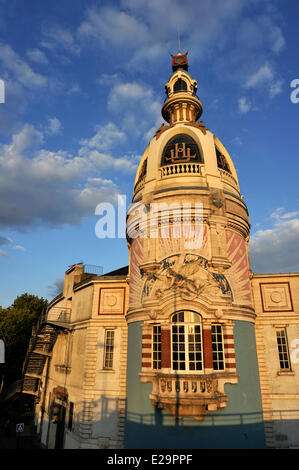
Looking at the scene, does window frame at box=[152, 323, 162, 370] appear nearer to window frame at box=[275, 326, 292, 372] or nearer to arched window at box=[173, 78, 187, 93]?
window frame at box=[275, 326, 292, 372]

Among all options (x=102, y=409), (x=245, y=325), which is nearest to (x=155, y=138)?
(x=245, y=325)

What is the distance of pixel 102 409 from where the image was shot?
19.0 metres

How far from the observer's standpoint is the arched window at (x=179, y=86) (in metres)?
27.3

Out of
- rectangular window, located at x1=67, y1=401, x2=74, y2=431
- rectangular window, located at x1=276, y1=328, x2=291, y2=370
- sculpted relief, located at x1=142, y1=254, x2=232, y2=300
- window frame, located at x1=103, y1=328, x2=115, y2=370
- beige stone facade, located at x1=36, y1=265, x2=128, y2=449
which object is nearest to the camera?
sculpted relief, located at x1=142, y1=254, x2=232, y2=300

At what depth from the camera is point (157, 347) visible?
56.1 ft

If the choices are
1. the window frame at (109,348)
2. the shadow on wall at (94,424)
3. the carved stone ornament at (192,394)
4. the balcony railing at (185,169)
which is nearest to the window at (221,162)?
the balcony railing at (185,169)

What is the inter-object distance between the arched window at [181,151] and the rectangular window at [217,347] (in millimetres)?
11774

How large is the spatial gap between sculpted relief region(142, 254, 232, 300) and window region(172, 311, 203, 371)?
1287mm

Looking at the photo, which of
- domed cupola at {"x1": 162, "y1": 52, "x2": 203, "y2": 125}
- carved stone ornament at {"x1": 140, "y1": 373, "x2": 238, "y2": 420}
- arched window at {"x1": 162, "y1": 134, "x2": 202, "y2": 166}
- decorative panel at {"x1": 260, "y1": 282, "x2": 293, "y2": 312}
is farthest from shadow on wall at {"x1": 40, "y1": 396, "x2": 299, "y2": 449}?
domed cupola at {"x1": 162, "y1": 52, "x2": 203, "y2": 125}

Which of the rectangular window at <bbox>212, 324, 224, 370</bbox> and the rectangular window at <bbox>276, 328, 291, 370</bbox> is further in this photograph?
the rectangular window at <bbox>276, 328, 291, 370</bbox>

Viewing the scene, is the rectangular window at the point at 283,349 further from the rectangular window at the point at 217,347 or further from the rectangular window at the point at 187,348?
the rectangular window at the point at 187,348

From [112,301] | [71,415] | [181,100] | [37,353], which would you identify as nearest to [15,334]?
[37,353]

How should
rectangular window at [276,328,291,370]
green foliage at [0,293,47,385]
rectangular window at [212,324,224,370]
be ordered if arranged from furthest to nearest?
green foliage at [0,293,47,385]
rectangular window at [276,328,291,370]
rectangular window at [212,324,224,370]

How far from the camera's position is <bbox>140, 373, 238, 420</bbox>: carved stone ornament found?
1488 centimetres
